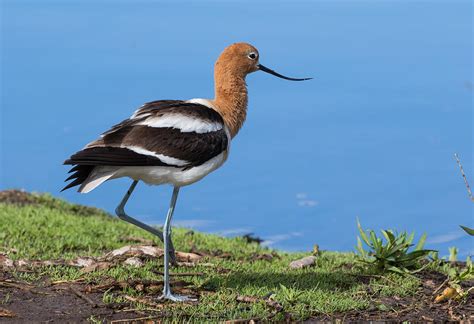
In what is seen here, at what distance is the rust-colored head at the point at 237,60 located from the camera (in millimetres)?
8078

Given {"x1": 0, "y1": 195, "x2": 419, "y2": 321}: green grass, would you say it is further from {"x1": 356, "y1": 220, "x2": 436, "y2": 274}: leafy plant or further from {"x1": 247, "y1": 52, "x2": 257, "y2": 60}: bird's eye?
{"x1": 247, "y1": 52, "x2": 257, "y2": 60}: bird's eye

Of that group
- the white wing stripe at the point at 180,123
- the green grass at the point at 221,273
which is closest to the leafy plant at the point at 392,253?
the green grass at the point at 221,273

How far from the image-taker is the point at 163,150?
23.2 ft

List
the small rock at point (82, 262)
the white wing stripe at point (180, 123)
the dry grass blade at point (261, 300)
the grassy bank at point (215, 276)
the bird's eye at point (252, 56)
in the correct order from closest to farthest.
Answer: the dry grass blade at point (261, 300), the grassy bank at point (215, 276), the white wing stripe at point (180, 123), the small rock at point (82, 262), the bird's eye at point (252, 56)

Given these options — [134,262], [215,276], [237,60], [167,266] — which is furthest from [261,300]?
[237,60]

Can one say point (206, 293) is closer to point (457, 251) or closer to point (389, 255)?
point (389, 255)

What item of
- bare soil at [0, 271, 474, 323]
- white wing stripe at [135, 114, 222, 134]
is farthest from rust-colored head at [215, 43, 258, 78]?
bare soil at [0, 271, 474, 323]

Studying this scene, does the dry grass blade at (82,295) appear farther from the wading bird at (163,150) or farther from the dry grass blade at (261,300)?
the dry grass blade at (261,300)

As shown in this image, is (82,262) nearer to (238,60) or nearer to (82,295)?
(82,295)

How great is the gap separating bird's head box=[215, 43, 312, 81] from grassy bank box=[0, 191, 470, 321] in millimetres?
1944

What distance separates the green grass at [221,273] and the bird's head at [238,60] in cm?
195

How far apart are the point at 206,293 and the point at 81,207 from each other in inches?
251

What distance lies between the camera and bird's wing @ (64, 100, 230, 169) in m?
6.88

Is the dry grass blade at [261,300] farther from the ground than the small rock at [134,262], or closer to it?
closer to it
